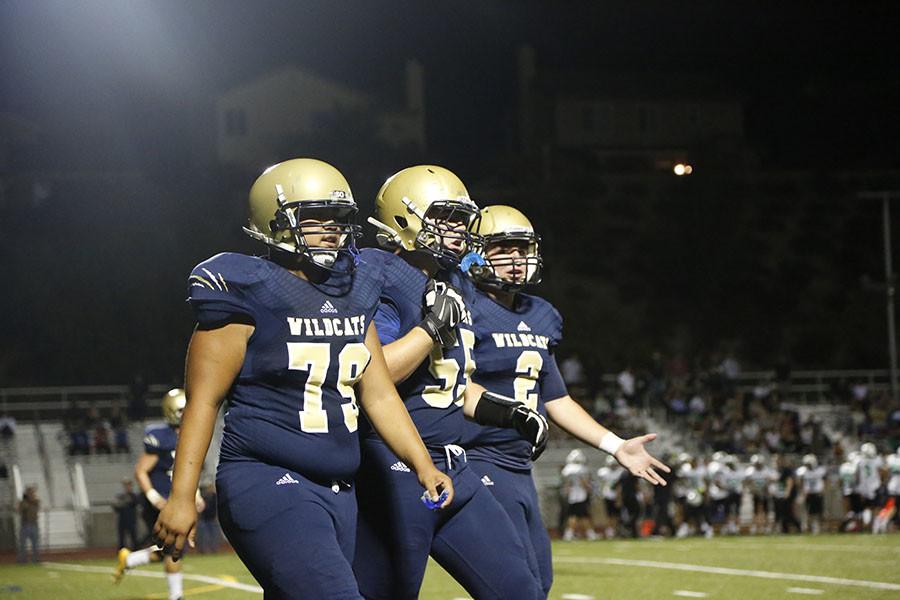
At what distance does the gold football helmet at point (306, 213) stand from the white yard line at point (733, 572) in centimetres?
717

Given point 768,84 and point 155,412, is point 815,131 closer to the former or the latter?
point 768,84

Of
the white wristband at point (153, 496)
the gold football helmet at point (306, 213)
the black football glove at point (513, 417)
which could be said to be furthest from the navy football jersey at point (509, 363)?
the white wristband at point (153, 496)

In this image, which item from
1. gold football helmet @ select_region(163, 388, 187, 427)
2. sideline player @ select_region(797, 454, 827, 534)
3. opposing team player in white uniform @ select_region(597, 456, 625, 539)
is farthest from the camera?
sideline player @ select_region(797, 454, 827, 534)

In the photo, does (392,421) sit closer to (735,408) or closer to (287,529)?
(287,529)

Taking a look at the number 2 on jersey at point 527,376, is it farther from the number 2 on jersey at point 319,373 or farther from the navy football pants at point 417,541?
the number 2 on jersey at point 319,373

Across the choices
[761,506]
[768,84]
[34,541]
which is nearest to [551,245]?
[768,84]

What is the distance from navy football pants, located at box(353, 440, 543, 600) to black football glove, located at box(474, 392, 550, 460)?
1.40ft

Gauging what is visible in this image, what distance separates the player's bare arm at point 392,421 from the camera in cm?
407

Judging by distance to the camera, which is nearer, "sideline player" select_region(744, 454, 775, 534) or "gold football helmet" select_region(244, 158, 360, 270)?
"gold football helmet" select_region(244, 158, 360, 270)

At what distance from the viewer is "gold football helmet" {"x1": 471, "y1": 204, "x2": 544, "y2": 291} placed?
5.61 metres

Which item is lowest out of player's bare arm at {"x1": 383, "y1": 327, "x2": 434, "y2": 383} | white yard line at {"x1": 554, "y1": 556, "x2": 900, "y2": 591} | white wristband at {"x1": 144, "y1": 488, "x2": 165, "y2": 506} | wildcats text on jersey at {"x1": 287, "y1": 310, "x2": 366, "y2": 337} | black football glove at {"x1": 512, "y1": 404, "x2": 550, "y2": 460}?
white yard line at {"x1": 554, "y1": 556, "x2": 900, "y2": 591}

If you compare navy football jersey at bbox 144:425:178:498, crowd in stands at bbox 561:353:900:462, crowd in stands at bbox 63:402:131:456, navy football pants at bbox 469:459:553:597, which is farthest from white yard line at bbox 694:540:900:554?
crowd in stands at bbox 63:402:131:456

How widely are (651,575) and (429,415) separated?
7.99 metres

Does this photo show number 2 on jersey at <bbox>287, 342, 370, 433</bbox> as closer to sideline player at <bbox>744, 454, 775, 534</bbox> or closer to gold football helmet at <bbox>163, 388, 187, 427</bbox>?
gold football helmet at <bbox>163, 388, 187, 427</bbox>
